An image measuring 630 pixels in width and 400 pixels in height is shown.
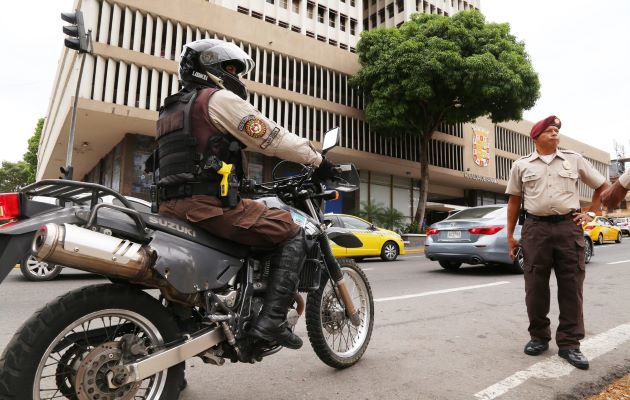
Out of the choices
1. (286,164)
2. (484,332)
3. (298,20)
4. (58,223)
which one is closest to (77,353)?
(58,223)

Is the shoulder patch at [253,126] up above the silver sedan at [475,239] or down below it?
above

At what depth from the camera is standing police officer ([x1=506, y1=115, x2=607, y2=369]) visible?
137 inches

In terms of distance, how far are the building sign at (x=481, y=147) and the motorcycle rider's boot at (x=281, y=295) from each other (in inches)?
1152

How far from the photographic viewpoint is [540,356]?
139 inches

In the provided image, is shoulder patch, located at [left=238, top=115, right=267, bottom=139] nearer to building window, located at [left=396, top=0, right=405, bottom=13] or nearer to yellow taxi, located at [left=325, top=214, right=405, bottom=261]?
yellow taxi, located at [left=325, top=214, right=405, bottom=261]

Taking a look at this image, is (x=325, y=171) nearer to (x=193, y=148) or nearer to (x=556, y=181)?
(x=193, y=148)

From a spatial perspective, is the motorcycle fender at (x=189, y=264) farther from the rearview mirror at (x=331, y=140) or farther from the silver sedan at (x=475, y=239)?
the silver sedan at (x=475, y=239)

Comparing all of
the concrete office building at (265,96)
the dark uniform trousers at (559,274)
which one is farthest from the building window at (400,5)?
the dark uniform trousers at (559,274)

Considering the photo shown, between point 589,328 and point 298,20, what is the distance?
29.6 m

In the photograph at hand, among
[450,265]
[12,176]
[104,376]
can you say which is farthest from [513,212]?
[12,176]

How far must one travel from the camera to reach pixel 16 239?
1.73 m

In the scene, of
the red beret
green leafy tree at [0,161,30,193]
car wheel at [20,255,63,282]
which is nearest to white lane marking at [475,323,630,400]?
the red beret

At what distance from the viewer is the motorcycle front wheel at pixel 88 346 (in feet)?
5.43

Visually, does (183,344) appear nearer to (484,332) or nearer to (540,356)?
(540,356)
